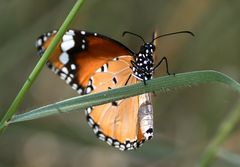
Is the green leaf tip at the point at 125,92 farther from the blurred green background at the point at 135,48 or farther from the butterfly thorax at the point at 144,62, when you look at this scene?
the blurred green background at the point at 135,48

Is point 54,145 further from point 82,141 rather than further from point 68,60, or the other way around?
point 68,60

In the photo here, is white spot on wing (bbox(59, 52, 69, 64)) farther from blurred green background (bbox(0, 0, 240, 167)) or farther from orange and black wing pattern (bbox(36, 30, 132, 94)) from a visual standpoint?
blurred green background (bbox(0, 0, 240, 167))

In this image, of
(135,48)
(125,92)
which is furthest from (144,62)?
(135,48)

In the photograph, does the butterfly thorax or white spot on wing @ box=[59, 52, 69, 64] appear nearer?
the butterfly thorax

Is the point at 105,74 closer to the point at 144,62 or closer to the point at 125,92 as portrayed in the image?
the point at 144,62

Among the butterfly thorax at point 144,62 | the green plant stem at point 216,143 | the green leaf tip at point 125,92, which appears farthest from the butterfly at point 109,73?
the green leaf tip at point 125,92

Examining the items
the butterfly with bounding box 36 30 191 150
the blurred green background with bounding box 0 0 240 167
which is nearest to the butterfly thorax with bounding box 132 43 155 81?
the butterfly with bounding box 36 30 191 150
